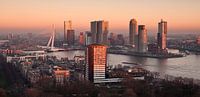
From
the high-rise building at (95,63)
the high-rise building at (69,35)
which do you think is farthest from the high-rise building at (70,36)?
the high-rise building at (95,63)

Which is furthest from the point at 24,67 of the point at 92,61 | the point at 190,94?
the point at 190,94

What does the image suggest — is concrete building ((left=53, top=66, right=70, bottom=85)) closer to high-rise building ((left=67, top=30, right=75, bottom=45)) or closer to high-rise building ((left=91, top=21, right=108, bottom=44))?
high-rise building ((left=91, top=21, right=108, bottom=44))

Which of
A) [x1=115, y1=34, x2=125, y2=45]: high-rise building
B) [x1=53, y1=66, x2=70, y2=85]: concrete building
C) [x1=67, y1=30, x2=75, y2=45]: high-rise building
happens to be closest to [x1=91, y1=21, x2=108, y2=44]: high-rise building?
[x1=115, y1=34, x2=125, y2=45]: high-rise building

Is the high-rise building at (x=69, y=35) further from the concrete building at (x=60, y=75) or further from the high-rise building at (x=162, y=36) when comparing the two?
the concrete building at (x=60, y=75)

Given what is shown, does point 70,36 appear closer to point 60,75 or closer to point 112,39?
point 112,39

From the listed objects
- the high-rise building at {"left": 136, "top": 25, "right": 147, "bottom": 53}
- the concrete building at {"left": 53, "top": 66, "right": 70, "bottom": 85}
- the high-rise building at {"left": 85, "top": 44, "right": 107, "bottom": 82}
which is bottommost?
the concrete building at {"left": 53, "top": 66, "right": 70, "bottom": 85}
